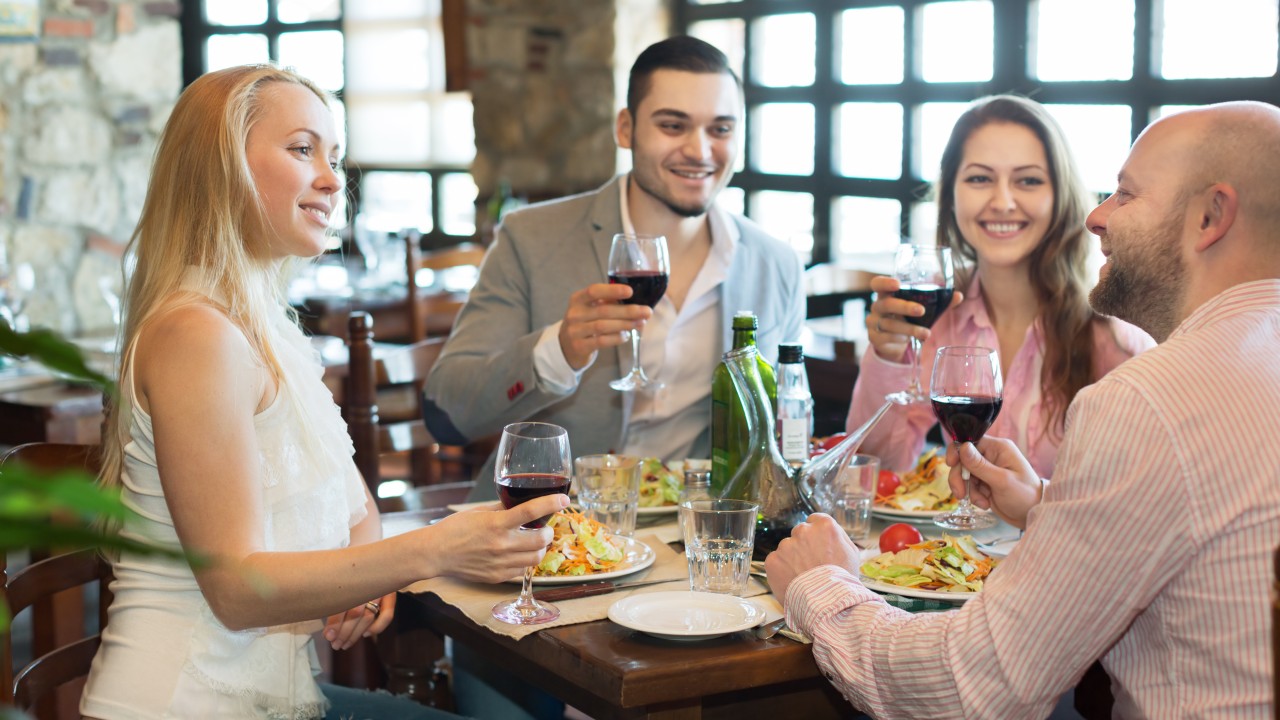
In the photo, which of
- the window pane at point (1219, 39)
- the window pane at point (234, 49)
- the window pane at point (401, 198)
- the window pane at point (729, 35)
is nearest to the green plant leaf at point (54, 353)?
the window pane at point (1219, 39)

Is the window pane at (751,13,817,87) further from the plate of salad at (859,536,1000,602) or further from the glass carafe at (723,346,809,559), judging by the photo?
the plate of salad at (859,536,1000,602)

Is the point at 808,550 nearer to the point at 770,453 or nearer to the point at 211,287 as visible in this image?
the point at 770,453

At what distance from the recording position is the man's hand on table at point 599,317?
1.96 meters

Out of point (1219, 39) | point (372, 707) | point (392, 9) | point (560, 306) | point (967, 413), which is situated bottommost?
point (372, 707)

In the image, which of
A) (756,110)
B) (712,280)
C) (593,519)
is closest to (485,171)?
(756,110)

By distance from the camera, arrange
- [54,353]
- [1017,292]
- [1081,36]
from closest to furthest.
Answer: [54,353]
[1017,292]
[1081,36]

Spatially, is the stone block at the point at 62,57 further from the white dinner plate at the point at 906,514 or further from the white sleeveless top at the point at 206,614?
the white dinner plate at the point at 906,514

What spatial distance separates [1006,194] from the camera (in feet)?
7.77

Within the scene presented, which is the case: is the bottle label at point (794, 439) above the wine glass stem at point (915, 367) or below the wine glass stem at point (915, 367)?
below

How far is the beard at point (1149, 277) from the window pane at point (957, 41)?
292 centimetres

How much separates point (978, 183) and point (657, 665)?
1437 mm

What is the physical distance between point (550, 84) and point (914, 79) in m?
1.74

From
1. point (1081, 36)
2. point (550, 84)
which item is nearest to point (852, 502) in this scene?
point (1081, 36)

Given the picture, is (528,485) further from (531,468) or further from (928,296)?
(928,296)
